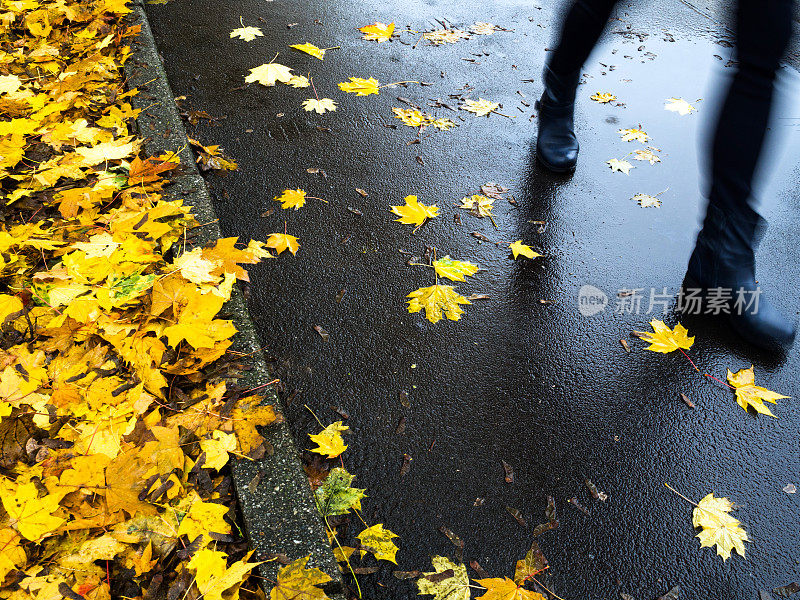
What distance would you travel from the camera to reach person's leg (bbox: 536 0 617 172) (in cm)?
268

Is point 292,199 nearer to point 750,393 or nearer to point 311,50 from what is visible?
point 311,50

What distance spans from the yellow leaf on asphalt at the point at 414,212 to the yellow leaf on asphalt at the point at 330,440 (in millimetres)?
1162

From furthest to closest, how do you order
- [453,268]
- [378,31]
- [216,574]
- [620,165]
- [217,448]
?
1. [378,31]
2. [620,165]
3. [453,268]
4. [217,448]
5. [216,574]

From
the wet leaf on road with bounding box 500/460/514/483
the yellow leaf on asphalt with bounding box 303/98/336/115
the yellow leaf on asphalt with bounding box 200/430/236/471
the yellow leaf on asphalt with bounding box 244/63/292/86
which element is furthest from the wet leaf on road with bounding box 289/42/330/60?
the wet leaf on road with bounding box 500/460/514/483

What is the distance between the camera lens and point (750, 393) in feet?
6.98

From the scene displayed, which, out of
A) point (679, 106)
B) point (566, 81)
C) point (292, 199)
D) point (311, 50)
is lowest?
point (292, 199)

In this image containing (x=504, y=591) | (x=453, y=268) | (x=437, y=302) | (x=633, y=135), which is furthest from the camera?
(x=633, y=135)

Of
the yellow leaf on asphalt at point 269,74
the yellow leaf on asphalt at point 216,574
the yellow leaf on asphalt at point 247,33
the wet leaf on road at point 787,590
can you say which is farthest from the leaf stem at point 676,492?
the yellow leaf on asphalt at point 247,33

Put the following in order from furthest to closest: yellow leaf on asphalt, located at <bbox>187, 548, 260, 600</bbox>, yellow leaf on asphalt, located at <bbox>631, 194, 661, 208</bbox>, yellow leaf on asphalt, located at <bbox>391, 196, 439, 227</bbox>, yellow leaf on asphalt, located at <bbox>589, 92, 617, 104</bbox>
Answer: yellow leaf on asphalt, located at <bbox>589, 92, 617, 104</bbox>, yellow leaf on asphalt, located at <bbox>631, 194, 661, 208</bbox>, yellow leaf on asphalt, located at <bbox>391, 196, 439, 227</bbox>, yellow leaf on asphalt, located at <bbox>187, 548, 260, 600</bbox>

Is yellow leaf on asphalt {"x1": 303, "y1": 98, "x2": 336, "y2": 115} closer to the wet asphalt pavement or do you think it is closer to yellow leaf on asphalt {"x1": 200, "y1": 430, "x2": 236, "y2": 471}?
the wet asphalt pavement

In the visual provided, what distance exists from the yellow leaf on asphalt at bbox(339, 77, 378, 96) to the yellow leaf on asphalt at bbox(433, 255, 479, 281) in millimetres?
1598

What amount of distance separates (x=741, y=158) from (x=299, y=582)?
6.63ft

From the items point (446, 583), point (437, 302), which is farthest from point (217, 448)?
point (437, 302)

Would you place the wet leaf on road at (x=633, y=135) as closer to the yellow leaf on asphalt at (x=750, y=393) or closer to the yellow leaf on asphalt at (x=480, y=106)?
the yellow leaf on asphalt at (x=480, y=106)
